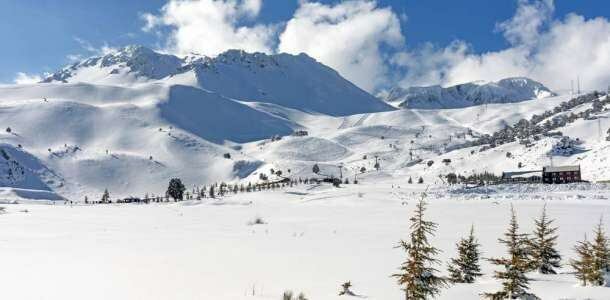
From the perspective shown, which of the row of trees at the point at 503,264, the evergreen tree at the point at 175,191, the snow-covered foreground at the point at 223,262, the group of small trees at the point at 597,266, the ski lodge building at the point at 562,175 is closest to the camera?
the row of trees at the point at 503,264

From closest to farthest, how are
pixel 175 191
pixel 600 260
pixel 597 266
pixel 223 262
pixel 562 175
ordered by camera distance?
1. pixel 597 266
2. pixel 600 260
3. pixel 223 262
4. pixel 175 191
5. pixel 562 175

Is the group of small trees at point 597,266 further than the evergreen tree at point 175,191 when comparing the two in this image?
No

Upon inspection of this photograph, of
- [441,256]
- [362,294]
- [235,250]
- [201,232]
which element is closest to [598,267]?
[362,294]

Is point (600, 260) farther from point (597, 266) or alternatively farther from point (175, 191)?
point (175, 191)

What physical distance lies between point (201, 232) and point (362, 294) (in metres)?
17.3

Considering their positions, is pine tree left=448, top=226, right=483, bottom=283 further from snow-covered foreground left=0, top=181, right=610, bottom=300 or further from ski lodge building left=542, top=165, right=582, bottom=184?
ski lodge building left=542, top=165, right=582, bottom=184

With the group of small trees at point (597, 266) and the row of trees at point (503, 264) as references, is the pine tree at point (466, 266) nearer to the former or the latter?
the row of trees at point (503, 264)

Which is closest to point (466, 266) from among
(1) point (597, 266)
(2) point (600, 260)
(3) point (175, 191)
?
(1) point (597, 266)

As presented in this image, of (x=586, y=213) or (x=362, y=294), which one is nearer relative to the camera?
(x=362, y=294)

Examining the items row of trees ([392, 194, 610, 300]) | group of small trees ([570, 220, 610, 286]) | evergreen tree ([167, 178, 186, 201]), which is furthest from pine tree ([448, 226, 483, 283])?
evergreen tree ([167, 178, 186, 201])

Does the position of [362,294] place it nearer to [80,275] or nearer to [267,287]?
[267,287]

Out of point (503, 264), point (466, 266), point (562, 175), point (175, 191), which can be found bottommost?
point (466, 266)

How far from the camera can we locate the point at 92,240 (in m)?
24.9

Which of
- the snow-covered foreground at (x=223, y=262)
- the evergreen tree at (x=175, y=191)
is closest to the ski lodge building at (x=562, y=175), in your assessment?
the evergreen tree at (x=175, y=191)
